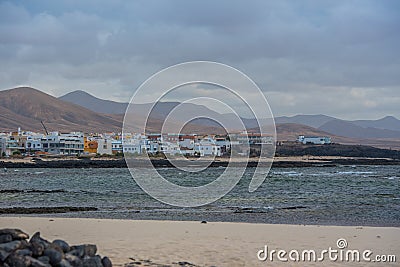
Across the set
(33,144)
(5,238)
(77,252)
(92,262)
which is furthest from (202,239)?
(33,144)

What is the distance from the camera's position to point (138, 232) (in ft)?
47.7

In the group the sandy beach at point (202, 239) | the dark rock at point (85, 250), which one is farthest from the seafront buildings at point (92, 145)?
the dark rock at point (85, 250)

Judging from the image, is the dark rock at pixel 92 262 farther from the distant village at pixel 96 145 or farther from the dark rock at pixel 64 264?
the distant village at pixel 96 145

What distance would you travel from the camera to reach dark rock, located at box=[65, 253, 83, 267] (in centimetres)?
836

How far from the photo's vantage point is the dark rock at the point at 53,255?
27.1 feet

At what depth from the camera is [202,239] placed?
43.4ft

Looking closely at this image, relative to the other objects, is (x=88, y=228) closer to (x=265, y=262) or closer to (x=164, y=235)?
(x=164, y=235)

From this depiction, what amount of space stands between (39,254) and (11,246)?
407 millimetres

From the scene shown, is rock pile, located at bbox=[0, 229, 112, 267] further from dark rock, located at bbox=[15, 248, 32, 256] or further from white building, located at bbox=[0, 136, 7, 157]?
white building, located at bbox=[0, 136, 7, 157]

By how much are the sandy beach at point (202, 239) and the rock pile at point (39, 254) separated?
1117 millimetres

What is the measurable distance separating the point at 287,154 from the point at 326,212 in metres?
89.7

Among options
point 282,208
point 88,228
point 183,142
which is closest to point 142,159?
point 183,142

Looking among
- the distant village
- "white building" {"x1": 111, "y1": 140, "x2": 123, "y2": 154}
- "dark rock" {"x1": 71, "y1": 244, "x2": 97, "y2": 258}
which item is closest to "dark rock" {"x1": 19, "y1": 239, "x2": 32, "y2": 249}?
"dark rock" {"x1": 71, "y1": 244, "x2": 97, "y2": 258}

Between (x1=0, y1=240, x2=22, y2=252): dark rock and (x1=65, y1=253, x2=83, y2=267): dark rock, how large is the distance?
71 centimetres
